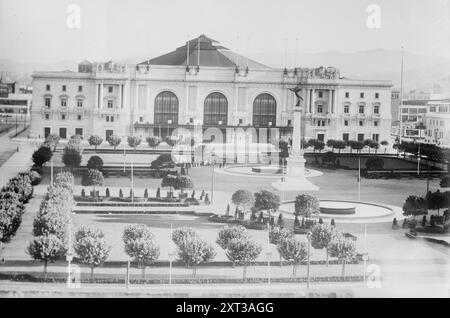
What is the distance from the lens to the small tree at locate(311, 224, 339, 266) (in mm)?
11289

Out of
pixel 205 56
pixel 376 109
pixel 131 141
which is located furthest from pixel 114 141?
pixel 376 109

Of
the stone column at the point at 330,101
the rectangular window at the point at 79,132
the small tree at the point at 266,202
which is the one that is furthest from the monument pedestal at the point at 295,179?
the rectangular window at the point at 79,132

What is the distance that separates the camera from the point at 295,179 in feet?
49.2

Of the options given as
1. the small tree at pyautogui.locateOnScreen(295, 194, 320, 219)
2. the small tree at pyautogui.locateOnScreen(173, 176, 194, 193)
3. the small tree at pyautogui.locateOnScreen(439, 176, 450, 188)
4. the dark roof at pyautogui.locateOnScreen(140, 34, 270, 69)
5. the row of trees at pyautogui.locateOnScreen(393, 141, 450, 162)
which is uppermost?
the dark roof at pyautogui.locateOnScreen(140, 34, 270, 69)

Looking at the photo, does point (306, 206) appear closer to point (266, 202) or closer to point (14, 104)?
point (266, 202)

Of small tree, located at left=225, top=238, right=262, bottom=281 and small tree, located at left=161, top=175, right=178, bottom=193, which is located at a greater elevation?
small tree, located at left=161, top=175, right=178, bottom=193

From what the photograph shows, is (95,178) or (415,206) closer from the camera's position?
(415,206)

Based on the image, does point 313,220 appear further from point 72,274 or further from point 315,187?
point 72,274

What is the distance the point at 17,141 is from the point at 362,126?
28.0 feet

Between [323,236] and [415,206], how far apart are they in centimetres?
279

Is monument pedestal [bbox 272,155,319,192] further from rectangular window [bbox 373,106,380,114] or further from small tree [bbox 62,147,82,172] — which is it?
small tree [bbox 62,147,82,172]

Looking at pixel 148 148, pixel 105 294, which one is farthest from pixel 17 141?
pixel 105 294

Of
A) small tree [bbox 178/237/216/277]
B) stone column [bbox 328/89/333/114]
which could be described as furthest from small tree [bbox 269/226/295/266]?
stone column [bbox 328/89/333/114]

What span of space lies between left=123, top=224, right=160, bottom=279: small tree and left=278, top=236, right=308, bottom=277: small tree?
217 centimetres
